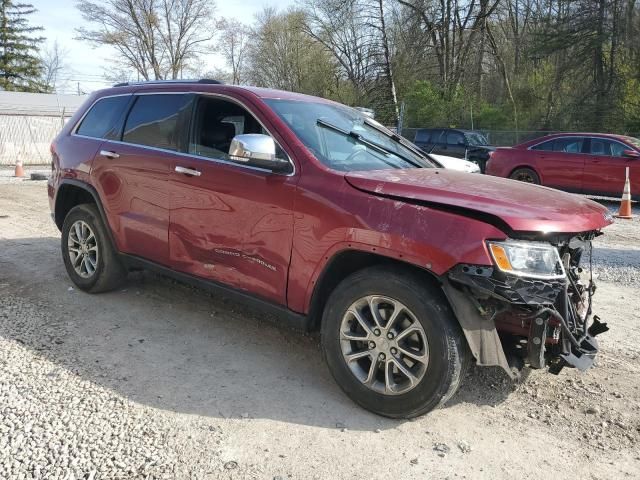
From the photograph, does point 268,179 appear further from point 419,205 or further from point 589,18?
point 589,18

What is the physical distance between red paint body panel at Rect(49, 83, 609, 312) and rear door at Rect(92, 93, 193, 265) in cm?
1

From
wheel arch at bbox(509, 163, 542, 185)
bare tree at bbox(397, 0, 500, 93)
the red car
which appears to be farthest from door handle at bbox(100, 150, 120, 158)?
bare tree at bbox(397, 0, 500, 93)

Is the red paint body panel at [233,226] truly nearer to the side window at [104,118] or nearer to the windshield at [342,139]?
the windshield at [342,139]

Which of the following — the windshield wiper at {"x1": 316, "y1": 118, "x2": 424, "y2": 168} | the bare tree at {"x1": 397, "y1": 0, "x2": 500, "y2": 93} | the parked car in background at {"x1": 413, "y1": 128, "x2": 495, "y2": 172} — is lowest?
the windshield wiper at {"x1": 316, "y1": 118, "x2": 424, "y2": 168}

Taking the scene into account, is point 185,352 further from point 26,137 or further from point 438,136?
point 26,137

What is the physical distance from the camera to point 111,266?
4.93m

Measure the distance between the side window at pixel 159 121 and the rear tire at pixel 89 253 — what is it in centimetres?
84

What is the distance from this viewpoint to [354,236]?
314cm

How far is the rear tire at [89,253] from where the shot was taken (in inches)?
194

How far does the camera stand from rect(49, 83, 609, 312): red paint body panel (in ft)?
9.48

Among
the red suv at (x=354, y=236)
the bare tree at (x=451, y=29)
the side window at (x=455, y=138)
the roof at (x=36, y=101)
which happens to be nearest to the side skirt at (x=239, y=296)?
the red suv at (x=354, y=236)

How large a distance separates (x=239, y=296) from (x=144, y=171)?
1.43 m

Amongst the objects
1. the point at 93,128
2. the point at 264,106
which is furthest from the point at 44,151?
the point at 264,106

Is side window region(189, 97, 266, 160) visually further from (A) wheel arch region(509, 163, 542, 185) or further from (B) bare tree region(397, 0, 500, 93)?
(B) bare tree region(397, 0, 500, 93)
